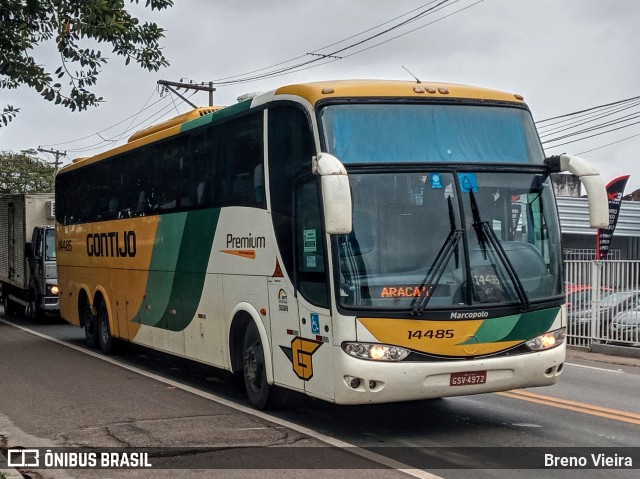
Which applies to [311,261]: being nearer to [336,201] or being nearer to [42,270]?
[336,201]

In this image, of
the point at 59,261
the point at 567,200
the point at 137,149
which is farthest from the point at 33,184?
the point at 137,149

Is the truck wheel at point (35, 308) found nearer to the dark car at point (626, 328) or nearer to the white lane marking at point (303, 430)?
the white lane marking at point (303, 430)

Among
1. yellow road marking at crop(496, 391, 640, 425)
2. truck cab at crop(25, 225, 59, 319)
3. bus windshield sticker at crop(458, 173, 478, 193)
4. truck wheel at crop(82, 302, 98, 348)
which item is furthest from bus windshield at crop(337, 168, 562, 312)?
truck cab at crop(25, 225, 59, 319)

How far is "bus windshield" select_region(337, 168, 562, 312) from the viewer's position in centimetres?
845

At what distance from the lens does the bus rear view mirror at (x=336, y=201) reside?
26.1ft

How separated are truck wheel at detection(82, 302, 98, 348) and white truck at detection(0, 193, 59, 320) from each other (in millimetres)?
6545

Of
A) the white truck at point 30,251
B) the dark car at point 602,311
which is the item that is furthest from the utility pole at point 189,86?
the dark car at point 602,311

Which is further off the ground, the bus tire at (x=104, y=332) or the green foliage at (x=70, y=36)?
the green foliage at (x=70, y=36)

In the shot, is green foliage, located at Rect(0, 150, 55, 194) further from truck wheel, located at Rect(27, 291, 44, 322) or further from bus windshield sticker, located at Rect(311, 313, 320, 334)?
bus windshield sticker, located at Rect(311, 313, 320, 334)

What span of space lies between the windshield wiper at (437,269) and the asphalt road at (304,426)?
131 centimetres

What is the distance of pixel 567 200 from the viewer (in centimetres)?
4012

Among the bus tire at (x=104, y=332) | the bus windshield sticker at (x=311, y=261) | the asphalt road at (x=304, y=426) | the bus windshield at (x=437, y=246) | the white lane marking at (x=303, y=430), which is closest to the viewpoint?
the white lane marking at (x=303, y=430)

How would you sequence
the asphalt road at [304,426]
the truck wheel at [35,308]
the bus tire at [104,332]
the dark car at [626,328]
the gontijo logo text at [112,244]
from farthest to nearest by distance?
the truck wheel at [35,308] → the dark car at [626,328] → the bus tire at [104,332] → the gontijo logo text at [112,244] → the asphalt road at [304,426]

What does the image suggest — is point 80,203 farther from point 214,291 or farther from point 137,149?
point 214,291
